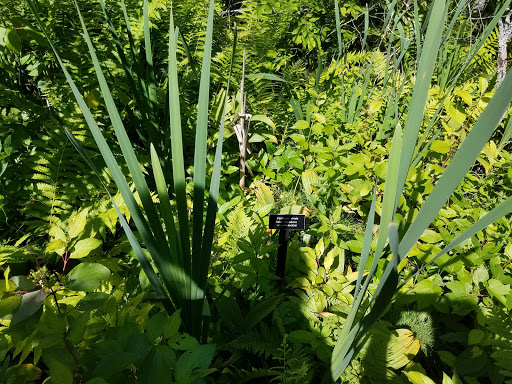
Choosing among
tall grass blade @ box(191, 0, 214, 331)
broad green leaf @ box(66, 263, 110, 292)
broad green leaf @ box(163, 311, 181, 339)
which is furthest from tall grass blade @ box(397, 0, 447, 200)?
broad green leaf @ box(66, 263, 110, 292)

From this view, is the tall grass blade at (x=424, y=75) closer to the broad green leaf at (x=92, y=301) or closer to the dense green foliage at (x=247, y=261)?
the dense green foliage at (x=247, y=261)

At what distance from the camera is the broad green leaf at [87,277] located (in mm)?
605

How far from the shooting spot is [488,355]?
900 millimetres

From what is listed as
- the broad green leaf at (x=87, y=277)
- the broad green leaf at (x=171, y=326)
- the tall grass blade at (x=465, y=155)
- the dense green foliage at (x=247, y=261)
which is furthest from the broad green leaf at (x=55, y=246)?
the tall grass blade at (x=465, y=155)

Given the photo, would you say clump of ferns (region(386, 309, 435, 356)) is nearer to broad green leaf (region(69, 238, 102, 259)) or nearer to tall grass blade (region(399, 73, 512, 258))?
tall grass blade (region(399, 73, 512, 258))

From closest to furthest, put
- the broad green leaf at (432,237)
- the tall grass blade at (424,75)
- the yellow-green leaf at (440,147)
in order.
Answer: the tall grass blade at (424,75) < the broad green leaf at (432,237) < the yellow-green leaf at (440,147)

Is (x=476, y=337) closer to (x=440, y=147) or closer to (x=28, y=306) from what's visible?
(x=440, y=147)

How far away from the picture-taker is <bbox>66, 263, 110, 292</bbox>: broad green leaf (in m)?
0.61

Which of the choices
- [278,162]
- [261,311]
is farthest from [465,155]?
[278,162]

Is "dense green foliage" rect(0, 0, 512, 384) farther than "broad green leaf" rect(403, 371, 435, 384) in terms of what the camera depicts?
No

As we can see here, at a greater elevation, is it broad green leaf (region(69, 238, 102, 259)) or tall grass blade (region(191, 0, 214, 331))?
tall grass blade (region(191, 0, 214, 331))

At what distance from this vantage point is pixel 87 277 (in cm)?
62

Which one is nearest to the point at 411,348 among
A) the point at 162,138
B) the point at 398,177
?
the point at 398,177

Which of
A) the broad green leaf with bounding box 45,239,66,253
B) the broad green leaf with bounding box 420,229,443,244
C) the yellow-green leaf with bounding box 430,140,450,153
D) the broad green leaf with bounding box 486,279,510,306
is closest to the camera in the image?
the broad green leaf with bounding box 45,239,66,253
